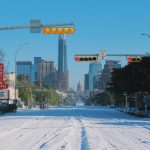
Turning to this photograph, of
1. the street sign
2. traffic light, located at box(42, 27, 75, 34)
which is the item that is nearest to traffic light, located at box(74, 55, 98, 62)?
the street sign

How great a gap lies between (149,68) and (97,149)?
6162 cm

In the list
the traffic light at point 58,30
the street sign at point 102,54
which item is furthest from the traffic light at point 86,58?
the traffic light at point 58,30

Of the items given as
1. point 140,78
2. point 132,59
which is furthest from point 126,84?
point 132,59

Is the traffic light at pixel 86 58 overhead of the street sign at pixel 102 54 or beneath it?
beneath

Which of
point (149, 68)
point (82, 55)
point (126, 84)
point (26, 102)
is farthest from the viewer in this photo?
point (26, 102)

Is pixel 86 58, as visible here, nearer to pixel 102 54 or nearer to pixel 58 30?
pixel 102 54

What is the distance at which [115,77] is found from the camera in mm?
115312

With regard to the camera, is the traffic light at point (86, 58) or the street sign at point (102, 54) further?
the street sign at point (102, 54)

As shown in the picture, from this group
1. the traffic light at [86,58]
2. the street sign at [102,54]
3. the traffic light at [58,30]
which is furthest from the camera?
the street sign at [102,54]

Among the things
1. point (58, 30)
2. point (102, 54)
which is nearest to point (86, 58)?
point (102, 54)

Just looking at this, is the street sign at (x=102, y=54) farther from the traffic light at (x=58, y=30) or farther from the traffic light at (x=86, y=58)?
the traffic light at (x=58, y=30)

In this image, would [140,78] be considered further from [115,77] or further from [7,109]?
[115,77]

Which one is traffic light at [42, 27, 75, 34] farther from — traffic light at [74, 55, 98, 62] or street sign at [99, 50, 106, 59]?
street sign at [99, 50, 106, 59]

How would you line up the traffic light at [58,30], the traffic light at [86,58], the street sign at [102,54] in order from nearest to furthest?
the traffic light at [58,30], the traffic light at [86,58], the street sign at [102,54]
